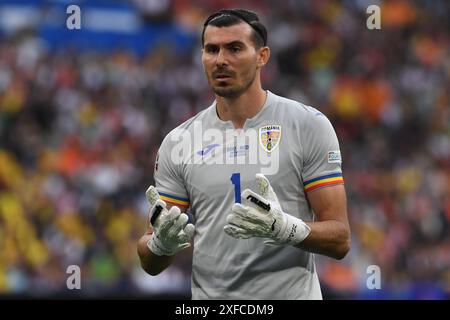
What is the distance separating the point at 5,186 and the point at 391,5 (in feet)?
23.1

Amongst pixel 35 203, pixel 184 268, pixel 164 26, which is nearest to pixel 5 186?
pixel 35 203

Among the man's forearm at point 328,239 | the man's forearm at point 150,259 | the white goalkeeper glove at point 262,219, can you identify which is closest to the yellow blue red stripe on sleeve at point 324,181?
the man's forearm at point 328,239

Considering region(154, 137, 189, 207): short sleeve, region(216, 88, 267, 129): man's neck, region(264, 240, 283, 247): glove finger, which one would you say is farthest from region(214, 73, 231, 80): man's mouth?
region(264, 240, 283, 247): glove finger

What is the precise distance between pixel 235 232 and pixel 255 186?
36 cm

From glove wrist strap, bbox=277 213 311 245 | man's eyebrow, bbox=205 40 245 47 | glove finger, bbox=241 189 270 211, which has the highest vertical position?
man's eyebrow, bbox=205 40 245 47

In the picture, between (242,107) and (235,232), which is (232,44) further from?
(235,232)

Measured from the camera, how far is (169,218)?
426 centimetres

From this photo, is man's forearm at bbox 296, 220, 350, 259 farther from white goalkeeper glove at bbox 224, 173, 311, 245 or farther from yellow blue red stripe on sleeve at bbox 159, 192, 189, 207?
yellow blue red stripe on sleeve at bbox 159, 192, 189, 207

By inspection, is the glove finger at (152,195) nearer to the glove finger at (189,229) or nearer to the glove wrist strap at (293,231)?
the glove finger at (189,229)

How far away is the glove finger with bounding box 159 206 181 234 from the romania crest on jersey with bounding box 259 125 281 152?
59 centimetres

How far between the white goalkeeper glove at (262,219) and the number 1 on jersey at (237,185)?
0.24m

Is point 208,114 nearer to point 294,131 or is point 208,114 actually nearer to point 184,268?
point 294,131

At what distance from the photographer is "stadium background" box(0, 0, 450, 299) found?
11.1m

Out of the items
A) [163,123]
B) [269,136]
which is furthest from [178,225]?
[163,123]
